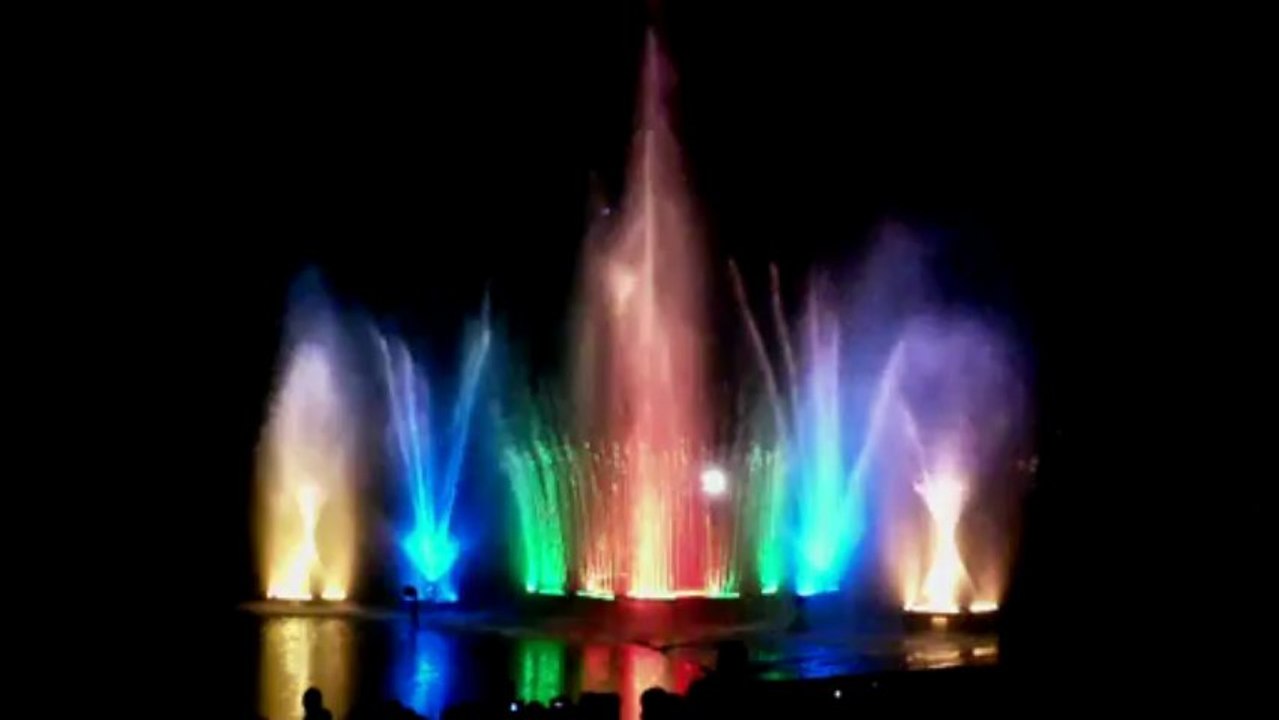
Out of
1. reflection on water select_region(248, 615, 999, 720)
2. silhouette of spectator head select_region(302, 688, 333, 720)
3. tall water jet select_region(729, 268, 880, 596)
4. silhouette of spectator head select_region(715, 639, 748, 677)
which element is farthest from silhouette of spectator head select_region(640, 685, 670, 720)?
tall water jet select_region(729, 268, 880, 596)

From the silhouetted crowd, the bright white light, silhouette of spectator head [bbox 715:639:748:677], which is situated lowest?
the silhouetted crowd

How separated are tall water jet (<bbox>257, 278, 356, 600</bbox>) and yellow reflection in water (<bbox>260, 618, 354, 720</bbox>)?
18.8ft

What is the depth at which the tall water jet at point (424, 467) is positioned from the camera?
90.8ft

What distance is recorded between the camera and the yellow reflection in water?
48.8 feet

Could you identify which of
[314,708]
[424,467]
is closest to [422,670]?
[314,708]

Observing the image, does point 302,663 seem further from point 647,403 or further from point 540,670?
point 647,403

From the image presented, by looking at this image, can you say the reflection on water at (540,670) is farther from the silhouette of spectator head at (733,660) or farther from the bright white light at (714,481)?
the bright white light at (714,481)

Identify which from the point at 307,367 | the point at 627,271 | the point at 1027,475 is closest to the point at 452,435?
the point at 307,367

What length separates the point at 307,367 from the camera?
110ft

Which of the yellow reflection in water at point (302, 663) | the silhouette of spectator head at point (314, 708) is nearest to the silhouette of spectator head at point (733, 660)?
the silhouette of spectator head at point (314, 708)

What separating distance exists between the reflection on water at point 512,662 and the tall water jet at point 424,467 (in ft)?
20.3

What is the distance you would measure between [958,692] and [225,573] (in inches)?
859

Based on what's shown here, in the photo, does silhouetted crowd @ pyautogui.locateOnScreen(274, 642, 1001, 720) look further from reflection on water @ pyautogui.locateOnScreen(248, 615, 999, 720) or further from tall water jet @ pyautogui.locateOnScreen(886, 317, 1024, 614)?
tall water jet @ pyautogui.locateOnScreen(886, 317, 1024, 614)

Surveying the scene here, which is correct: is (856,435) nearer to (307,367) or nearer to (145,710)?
(307,367)
